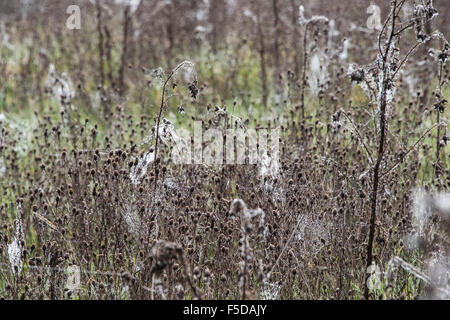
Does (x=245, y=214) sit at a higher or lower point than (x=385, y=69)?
lower

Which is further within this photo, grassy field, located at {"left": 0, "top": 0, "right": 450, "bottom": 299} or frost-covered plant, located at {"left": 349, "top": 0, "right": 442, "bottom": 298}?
grassy field, located at {"left": 0, "top": 0, "right": 450, "bottom": 299}

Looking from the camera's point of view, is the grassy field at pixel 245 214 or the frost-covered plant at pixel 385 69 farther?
the grassy field at pixel 245 214

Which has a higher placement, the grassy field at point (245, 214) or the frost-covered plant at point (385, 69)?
the frost-covered plant at point (385, 69)

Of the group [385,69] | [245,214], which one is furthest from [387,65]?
[245,214]

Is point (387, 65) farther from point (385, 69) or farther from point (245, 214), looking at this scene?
point (245, 214)

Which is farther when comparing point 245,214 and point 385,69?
point 385,69

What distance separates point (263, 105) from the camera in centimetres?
639

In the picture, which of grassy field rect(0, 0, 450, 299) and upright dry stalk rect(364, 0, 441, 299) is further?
grassy field rect(0, 0, 450, 299)

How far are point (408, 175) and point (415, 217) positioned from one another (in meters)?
0.31

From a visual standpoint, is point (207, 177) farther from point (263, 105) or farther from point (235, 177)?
point (263, 105)

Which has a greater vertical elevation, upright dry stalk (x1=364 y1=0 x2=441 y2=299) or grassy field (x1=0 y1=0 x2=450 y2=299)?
upright dry stalk (x1=364 y1=0 x2=441 y2=299)

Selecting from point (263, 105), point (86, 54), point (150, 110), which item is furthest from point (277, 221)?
point (86, 54)

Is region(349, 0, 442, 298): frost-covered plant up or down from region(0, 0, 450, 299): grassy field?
up

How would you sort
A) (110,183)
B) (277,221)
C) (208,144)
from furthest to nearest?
(208,144) < (110,183) < (277,221)
